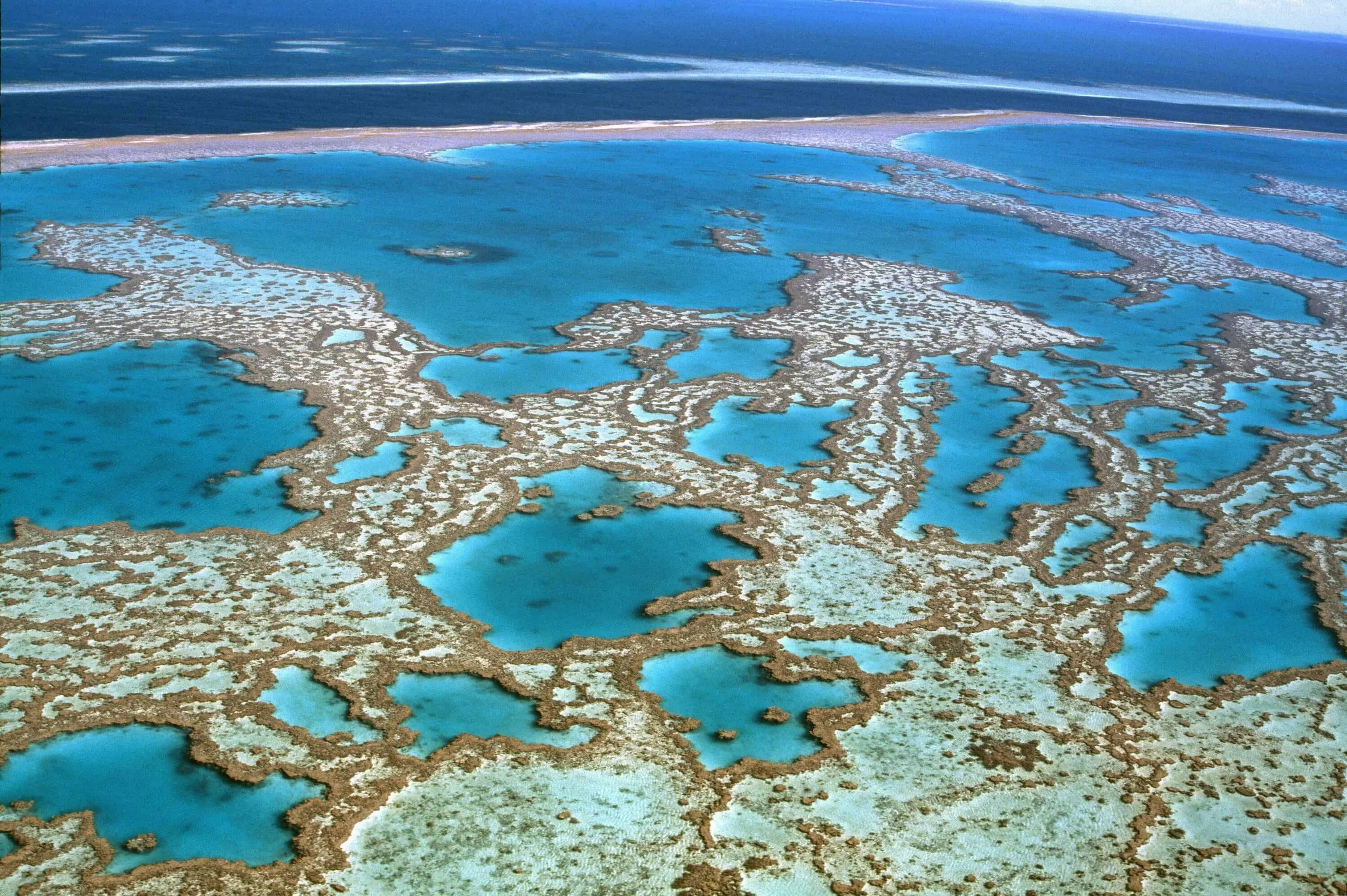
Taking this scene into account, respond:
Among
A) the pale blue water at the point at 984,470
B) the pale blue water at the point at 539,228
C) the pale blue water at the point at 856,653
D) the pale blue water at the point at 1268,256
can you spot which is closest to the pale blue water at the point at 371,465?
the pale blue water at the point at 539,228

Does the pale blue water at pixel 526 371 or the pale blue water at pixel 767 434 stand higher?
the pale blue water at pixel 767 434

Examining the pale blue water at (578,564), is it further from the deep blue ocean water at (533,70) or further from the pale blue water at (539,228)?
the deep blue ocean water at (533,70)

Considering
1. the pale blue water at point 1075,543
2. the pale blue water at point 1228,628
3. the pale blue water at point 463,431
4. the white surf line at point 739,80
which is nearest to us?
the pale blue water at point 1228,628

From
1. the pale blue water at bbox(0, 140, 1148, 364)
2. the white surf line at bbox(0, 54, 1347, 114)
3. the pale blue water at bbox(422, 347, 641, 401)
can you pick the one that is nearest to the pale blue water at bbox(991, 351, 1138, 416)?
the pale blue water at bbox(0, 140, 1148, 364)

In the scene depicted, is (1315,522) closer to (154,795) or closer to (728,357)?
(728,357)

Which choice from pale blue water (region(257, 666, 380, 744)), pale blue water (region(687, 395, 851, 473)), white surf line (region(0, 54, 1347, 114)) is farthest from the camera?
white surf line (region(0, 54, 1347, 114))

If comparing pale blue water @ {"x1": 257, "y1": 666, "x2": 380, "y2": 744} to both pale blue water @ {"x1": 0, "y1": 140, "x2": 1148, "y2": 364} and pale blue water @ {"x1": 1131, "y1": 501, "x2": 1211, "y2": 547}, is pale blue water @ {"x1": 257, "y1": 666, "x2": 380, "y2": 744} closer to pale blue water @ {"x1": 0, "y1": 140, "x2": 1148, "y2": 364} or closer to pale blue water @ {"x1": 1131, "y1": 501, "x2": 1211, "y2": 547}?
pale blue water @ {"x1": 1131, "y1": 501, "x2": 1211, "y2": 547}
